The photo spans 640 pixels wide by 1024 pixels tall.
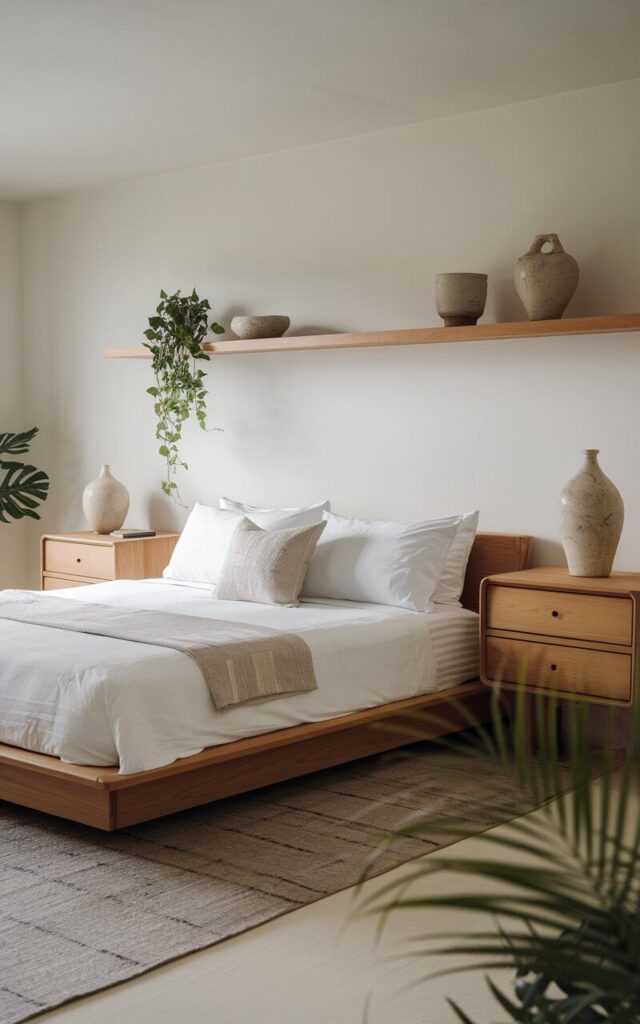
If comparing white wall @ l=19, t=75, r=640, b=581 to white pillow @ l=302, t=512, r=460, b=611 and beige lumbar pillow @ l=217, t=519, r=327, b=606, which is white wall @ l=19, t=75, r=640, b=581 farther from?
beige lumbar pillow @ l=217, t=519, r=327, b=606

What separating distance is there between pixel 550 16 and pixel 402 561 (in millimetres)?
2081

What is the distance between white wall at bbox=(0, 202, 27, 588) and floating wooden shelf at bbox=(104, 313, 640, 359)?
4.56 ft

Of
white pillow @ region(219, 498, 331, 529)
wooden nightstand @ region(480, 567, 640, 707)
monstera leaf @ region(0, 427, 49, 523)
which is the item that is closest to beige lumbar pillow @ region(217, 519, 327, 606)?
white pillow @ region(219, 498, 331, 529)

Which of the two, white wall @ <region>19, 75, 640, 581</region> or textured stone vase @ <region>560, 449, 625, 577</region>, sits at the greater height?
white wall @ <region>19, 75, 640, 581</region>

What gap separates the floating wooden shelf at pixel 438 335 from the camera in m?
4.24

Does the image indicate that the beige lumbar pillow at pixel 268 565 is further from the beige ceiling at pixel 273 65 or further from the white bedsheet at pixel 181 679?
the beige ceiling at pixel 273 65

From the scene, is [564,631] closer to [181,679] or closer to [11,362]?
[181,679]

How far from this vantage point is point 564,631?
4.18 m

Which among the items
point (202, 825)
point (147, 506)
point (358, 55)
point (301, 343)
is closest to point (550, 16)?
point (358, 55)

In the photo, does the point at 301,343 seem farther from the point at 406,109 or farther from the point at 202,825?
the point at 202,825

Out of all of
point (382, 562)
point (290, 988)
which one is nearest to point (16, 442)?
point (382, 562)

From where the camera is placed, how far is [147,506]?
20.6 ft

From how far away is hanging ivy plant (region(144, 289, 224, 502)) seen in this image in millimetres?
5715

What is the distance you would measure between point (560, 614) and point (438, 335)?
1271 millimetres
